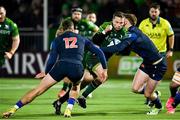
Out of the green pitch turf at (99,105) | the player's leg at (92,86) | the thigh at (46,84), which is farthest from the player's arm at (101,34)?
the thigh at (46,84)

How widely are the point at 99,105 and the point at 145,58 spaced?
2287 millimetres

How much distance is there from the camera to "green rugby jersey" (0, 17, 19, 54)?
15.8 m

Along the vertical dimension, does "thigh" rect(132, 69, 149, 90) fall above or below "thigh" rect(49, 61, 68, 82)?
below

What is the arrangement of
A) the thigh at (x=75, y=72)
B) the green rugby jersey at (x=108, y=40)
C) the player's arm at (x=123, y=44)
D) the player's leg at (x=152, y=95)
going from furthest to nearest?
1. the player's leg at (x=152, y=95)
2. the green rugby jersey at (x=108, y=40)
3. the player's arm at (x=123, y=44)
4. the thigh at (x=75, y=72)

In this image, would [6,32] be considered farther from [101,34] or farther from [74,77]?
[74,77]

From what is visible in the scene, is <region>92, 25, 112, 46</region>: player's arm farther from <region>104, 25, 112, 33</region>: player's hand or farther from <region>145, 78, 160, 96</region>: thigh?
<region>145, 78, 160, 96</region>: thigh

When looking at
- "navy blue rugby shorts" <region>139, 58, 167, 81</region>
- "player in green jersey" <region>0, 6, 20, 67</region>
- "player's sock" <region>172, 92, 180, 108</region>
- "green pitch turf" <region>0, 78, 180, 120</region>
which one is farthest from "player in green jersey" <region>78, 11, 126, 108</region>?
"player in green jersey" <region>0, 6, 20, 67</region>

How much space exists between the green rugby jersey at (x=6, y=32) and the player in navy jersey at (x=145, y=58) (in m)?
3.66

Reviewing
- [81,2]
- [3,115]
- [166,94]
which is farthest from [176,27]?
[3,115]

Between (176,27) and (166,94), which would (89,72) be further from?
(176,27)

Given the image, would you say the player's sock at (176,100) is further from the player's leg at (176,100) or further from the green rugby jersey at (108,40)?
the green rugby jersey at (108,40)

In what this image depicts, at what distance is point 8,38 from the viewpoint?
16125 millimetres

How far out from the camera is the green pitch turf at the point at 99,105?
41.1 ft

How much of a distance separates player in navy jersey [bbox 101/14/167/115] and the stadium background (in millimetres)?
9174
